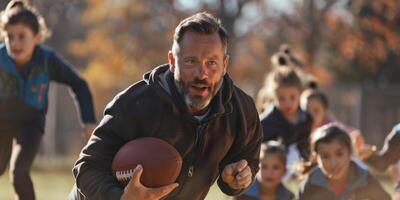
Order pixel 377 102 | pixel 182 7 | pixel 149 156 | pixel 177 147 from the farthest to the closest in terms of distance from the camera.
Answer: pixel 182 7 < pixel 377 102 < pixel 177 147 < pixel 149 156

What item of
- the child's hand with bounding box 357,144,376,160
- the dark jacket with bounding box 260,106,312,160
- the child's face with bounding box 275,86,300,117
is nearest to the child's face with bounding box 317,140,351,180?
the child's hand with bounding box 357,144,376,160

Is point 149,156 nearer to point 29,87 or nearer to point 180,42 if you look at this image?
point 180,42

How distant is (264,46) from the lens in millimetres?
23406

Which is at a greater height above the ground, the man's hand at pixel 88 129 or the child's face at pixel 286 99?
the child's face at pixel 286 99

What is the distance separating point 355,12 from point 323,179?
583 inches

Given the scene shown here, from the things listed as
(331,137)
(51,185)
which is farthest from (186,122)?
(51,185)

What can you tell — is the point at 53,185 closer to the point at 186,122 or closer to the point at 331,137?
the point at 331,137

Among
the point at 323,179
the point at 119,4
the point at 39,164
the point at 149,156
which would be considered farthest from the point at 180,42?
the point at 119,4

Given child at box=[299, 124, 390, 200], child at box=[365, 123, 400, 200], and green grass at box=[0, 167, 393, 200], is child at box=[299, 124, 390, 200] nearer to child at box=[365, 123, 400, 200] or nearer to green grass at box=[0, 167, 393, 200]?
child at box=[365, 123, 400, 200]

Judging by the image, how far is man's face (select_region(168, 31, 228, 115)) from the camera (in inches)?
160

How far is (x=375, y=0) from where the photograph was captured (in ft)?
65.2

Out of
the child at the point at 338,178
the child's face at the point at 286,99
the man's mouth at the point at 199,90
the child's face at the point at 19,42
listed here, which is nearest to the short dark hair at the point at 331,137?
the child at the point at 338,178

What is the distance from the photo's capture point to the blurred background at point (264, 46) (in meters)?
19.2

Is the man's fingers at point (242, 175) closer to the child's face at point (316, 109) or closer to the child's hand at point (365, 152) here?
the child's hand at point (365, 152)
